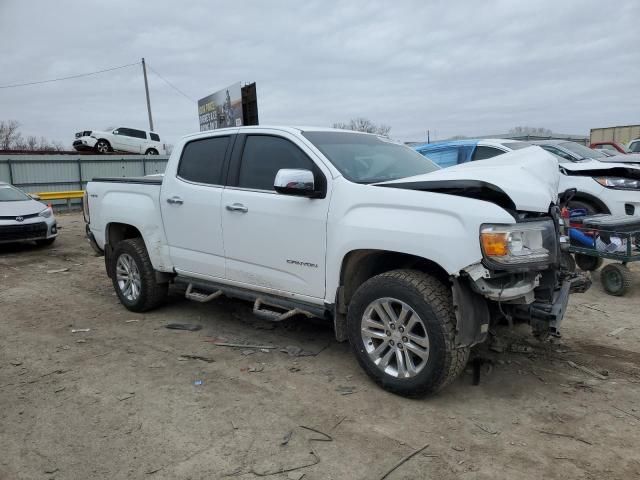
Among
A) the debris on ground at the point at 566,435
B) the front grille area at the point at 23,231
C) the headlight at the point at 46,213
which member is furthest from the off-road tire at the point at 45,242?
the debris on ground at the point at 566,435

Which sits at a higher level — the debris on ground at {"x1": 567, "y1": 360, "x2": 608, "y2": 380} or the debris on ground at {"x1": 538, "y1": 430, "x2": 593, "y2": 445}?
the debris on ground at {"x1": 538, "y1": 430, "x2": 593, "y2": 445}

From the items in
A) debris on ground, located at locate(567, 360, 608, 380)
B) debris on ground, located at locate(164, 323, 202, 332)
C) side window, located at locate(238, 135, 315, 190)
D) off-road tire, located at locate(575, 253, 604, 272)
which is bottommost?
debris on ground, located at locate(567, 360, 608, 380)

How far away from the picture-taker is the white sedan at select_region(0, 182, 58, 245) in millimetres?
10023

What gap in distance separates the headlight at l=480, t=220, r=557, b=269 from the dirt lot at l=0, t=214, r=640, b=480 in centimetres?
103

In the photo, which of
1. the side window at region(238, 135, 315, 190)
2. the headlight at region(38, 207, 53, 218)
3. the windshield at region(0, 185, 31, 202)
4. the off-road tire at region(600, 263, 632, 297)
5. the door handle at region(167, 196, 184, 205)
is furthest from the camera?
the windshield at region(0, 185, 31, 202)

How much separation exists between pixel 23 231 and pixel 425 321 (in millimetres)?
9461

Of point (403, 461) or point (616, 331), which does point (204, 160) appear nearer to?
point (403, 461)

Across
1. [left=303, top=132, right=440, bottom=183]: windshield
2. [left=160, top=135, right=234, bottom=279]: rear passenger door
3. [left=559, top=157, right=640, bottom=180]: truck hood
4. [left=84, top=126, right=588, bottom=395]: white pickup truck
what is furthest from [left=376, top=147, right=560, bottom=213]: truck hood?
[left=559, top=157, right=640, bottom=180]: truck hood

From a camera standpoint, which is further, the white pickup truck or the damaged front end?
A: the white pickup truck

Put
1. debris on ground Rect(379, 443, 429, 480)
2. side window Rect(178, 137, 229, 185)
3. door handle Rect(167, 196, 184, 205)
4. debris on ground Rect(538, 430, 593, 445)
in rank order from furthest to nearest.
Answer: door handle Rect(167, 196, 184, 205) < side window Rect(178, 137, 229, 185) < debris on ground Rect(538, 430, 593, 445) < debris on ground Rect(379, 443, 429, 480)

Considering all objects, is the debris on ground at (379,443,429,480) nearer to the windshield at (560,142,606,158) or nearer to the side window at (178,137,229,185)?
the side window at (178,137,229,185)

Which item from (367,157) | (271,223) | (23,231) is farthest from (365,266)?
(23,231)

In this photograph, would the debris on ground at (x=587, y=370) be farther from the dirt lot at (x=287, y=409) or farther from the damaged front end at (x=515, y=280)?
the damaged front end at (x=515, y=280)

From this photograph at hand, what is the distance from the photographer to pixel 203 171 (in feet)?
16.5
